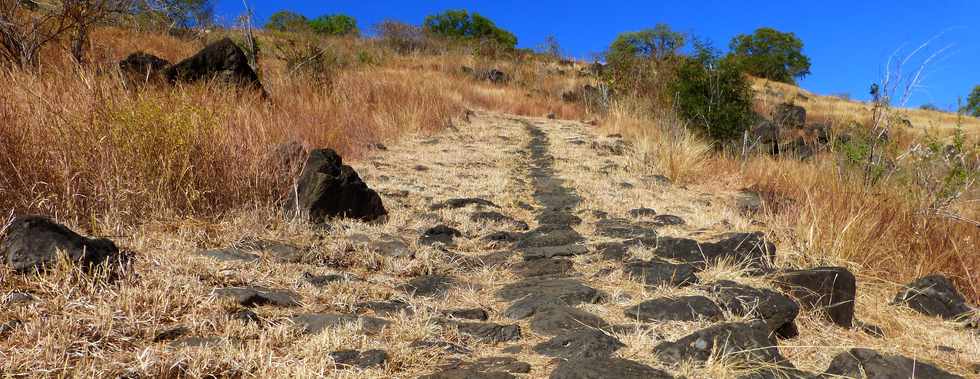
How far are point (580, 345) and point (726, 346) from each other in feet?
1.73

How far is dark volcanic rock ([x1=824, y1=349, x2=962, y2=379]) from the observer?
2.28 meters

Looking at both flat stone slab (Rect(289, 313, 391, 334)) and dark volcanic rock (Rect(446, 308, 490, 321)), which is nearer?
flat stone slab (Rect(289, 313, 391, 334))

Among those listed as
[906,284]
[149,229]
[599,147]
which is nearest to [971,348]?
[906,284]

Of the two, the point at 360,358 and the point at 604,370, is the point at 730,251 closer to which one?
the point at 604,370

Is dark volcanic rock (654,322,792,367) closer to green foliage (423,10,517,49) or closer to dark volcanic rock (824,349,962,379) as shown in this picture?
dark volcanic rock (824,349,962,379)

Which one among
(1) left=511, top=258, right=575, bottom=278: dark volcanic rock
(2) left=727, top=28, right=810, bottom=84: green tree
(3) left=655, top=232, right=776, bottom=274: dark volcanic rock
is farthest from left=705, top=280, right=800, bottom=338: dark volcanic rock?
(2) left=727, top=28, right=810, bottom=84: green tree

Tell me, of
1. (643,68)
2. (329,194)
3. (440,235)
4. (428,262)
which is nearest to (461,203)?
(440,235)

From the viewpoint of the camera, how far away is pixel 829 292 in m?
2.97

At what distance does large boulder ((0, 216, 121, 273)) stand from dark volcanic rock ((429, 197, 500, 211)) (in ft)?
9.42

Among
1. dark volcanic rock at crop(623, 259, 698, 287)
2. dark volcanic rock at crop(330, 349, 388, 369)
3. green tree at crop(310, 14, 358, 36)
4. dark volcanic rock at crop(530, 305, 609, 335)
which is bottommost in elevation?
dark volcanic rock at crop(330, 349, 388, 369)

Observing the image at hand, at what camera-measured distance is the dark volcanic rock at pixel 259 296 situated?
2.58 meters

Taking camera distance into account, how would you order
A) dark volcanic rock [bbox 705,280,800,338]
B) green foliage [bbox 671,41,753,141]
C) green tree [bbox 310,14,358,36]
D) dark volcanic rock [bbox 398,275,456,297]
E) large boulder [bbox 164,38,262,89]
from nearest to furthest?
dark volcanic rock [bbox 705,280,800,338] → dark volcanic rock [bbox 398,275,456,297] → large boulder [bbox 164,38,262,89] → green foliage [bbox 671,41,753,141] → green tree [bbox 310,14,358,36]

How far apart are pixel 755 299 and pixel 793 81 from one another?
49799 mm

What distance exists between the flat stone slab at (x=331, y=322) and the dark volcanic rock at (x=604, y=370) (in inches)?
30.1
